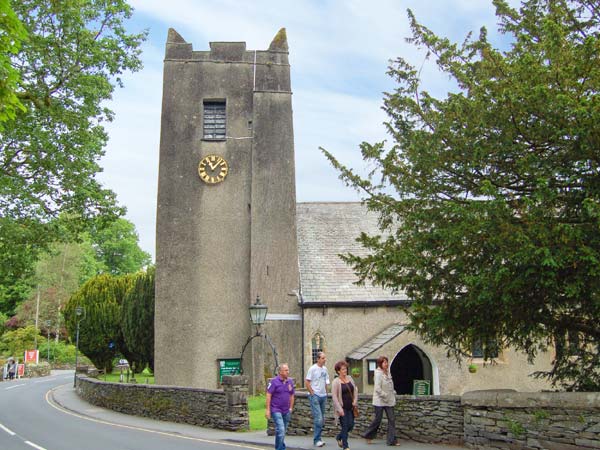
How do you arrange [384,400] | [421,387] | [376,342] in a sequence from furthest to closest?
[376,342] < [421,387] < [384,400]

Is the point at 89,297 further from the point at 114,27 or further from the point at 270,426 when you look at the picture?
the point at 270,426

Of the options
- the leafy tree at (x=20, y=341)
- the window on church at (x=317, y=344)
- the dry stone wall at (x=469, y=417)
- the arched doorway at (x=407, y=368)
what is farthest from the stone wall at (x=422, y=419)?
the leafy tree at (x=20, y=341)

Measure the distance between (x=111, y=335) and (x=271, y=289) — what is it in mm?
17367

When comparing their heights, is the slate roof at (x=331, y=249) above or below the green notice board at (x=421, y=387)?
above

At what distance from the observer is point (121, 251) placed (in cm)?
7975

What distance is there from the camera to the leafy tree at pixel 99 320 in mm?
37844

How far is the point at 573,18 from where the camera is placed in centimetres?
1190

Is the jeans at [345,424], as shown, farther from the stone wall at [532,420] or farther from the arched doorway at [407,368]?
the arched doorway at [407,368]

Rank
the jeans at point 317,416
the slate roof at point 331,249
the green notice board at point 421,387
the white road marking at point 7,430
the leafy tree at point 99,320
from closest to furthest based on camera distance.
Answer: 1. the jeans at point 317,416
2. the white road marking at point 7,430
3. the green notice board at point 421,387
4. the slate roof at point 331,249
5. the leafy tree at point 99,320

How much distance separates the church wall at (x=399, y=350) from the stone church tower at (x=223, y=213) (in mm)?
1191

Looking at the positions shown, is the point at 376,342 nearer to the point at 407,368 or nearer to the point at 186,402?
the point at 407,368

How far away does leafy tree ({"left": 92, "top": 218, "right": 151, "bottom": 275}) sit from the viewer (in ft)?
258

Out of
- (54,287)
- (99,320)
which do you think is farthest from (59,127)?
(54,287)

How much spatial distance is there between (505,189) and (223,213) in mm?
15711
